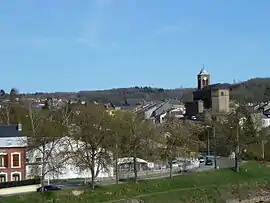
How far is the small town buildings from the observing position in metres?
51.6

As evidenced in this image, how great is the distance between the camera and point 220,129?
70625mm

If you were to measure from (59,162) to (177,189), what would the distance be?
10628mm

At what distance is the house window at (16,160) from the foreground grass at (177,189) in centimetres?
1047

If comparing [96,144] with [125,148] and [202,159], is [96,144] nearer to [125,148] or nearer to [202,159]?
[125,148]

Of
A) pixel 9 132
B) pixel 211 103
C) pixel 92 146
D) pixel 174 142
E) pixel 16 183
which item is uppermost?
pixel 211 103

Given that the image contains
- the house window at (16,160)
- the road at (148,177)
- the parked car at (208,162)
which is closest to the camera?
the road at (148,177)

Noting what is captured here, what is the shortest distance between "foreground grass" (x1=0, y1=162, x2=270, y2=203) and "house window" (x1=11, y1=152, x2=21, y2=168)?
34.3ft

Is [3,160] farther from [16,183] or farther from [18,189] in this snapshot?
[18,189]

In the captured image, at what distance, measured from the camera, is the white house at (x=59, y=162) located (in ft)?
164

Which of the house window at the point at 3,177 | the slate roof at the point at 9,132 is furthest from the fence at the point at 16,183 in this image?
the slate roof at the point at 9,132

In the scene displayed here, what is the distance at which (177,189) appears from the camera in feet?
160

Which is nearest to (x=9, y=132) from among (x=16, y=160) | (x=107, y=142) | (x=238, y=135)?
(x=16, y=160)

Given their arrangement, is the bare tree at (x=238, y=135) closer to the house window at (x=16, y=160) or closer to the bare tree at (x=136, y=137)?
the bare tree at (x=136, y=137)

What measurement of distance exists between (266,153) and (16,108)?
43.0m
